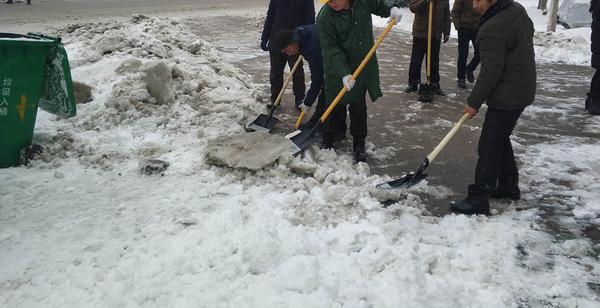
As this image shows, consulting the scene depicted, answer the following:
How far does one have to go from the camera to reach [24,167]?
4137mm

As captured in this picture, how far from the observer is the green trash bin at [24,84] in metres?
3.93

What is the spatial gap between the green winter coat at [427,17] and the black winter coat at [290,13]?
1.74m

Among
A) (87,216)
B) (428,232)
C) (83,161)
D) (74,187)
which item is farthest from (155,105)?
(428,232)

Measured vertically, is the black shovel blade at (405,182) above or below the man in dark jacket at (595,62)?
below

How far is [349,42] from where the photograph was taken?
168 inches

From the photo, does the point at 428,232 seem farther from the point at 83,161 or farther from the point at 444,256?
the point at 83,161

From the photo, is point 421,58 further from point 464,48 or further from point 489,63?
point 489,63

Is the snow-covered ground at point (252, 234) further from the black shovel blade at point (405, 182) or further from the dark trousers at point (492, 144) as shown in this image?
the dark trousers at point (492, 144)

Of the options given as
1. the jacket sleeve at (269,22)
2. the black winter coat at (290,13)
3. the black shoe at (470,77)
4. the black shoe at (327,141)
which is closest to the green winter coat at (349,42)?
the black shoe at (327,141)

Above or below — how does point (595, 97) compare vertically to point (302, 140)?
above

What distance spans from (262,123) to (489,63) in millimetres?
2828

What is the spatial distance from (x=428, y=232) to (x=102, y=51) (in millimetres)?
5667

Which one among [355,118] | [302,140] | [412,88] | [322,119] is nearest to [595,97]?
[412,88]

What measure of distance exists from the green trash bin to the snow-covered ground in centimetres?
26
